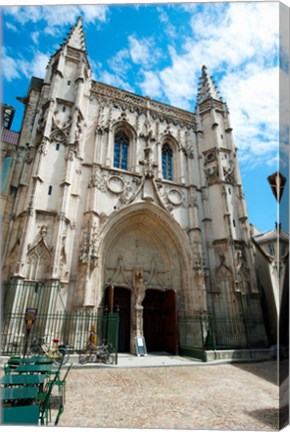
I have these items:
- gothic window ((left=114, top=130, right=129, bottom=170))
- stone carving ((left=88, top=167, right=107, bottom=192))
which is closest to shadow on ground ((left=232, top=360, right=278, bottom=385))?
stone carving ((left=88, top=167, right=107, bottom=192))

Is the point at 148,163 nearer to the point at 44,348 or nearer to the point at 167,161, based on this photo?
the point at 167,161

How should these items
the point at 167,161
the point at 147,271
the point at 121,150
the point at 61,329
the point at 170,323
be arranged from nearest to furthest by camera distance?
the point at 61,329, the point at 170,323, the point at 147,271, the point at 121,150, the point at 167,161

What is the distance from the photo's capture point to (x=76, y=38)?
15.8 metres

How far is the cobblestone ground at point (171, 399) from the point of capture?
11.8 ft

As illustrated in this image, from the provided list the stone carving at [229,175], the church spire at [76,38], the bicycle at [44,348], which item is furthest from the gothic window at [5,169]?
the stone carving at [229,175]

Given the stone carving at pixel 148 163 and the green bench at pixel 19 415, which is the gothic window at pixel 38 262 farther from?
the green bench at pixel 19 415

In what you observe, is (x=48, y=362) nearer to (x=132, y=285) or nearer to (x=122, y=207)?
(x=132, y=285)

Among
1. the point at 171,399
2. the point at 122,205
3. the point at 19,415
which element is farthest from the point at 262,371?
the point at 122,205

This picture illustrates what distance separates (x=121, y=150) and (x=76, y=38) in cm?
757

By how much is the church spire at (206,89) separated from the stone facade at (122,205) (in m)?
1.49

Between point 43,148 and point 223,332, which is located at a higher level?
point 43,148

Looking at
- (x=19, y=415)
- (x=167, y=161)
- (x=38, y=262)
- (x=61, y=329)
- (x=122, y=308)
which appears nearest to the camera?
(x=19, y=415)

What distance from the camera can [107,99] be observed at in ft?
52.8

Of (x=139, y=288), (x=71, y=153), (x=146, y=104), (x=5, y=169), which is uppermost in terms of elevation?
(x=146, y=104)
